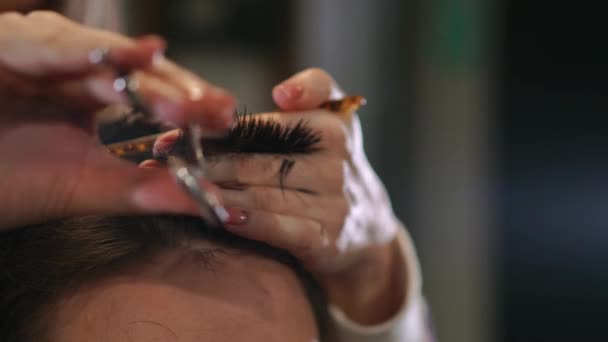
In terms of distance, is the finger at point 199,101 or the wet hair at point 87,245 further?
the wet hair at point 87,245

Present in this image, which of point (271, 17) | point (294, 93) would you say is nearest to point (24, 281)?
point (294, 93)

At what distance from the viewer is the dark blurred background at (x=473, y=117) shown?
1573 millimetres

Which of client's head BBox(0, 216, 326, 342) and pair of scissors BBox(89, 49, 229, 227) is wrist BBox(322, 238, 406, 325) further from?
pair of scissors BBox(89, 49, 229, 227)

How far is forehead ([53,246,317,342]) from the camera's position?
1.62 feet

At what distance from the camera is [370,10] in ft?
5.75

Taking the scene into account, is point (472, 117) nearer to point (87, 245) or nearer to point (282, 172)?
point (282, 172)

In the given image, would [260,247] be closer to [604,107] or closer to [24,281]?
[24,281]

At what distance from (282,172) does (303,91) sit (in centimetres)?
10

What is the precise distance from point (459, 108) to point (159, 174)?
145cm

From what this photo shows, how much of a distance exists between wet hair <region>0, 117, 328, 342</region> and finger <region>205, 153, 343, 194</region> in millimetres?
10

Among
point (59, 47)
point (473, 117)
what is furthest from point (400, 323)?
point (473, 117)

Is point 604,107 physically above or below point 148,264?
below

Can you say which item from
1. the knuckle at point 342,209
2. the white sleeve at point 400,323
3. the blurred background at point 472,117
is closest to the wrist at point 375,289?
the white sleeve at point 400,323

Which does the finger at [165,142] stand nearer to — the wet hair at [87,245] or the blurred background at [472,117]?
the wet hair at [87,245]
